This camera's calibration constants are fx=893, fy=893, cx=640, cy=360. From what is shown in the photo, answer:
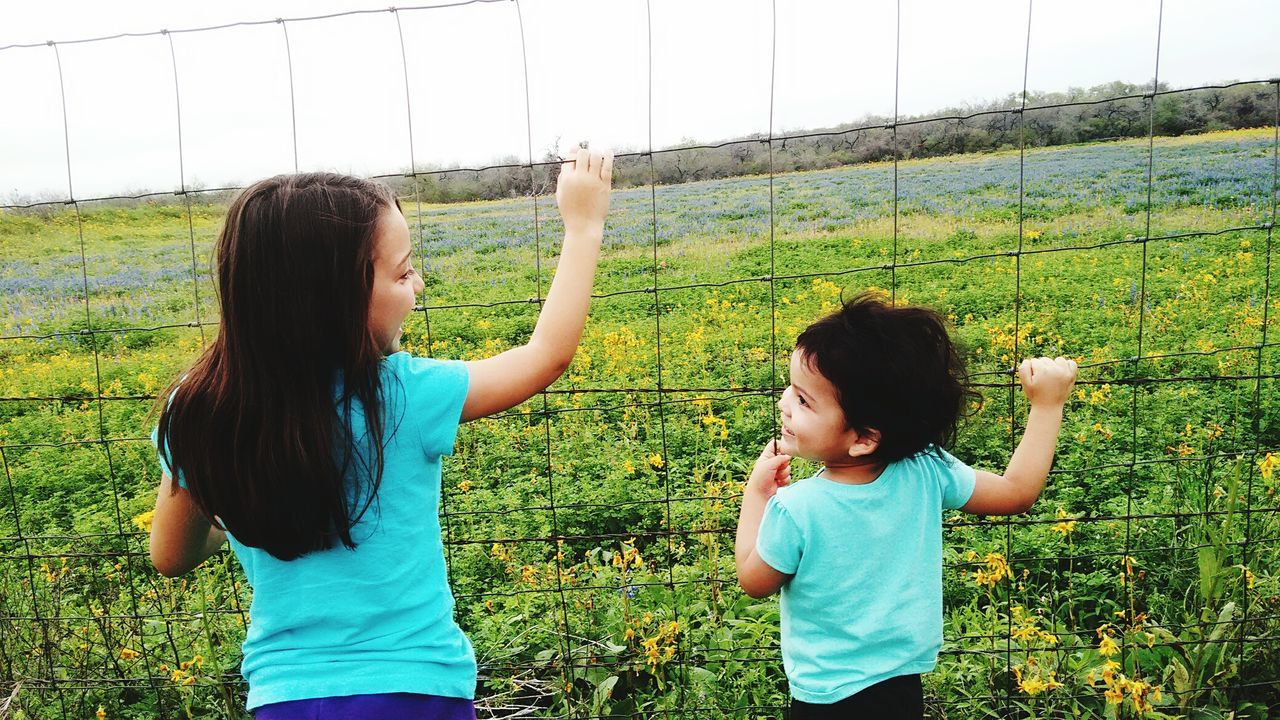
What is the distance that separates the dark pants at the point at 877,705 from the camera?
149 cm

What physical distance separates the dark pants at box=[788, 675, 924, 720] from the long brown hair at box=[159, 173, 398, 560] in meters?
0.83

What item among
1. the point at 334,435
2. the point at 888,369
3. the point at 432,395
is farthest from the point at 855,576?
the point at 334,435

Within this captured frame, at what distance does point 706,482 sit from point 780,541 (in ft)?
7.26

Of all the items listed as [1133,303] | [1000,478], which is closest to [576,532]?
[1000,478]

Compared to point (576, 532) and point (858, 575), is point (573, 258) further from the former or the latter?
point (576, 532)

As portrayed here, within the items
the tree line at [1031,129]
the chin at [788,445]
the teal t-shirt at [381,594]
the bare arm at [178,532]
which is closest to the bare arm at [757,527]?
the chin at [788,445]

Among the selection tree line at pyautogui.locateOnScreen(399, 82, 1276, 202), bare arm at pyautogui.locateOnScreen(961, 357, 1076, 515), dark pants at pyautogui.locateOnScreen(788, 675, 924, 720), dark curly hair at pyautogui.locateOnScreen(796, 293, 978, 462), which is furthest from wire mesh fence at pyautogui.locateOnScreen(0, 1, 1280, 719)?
tree line at pyautogui.locateOnScreen(399, 82, 1276, 202)

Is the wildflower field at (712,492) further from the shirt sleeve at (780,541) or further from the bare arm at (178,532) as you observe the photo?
the shirt sleeve at (780,541)

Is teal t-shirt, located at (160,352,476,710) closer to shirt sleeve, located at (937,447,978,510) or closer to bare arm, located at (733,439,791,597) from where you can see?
bare arm, located at (733,439,791,597)

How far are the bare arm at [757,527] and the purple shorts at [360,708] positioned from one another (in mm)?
534

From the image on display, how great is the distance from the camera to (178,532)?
148 centimetres

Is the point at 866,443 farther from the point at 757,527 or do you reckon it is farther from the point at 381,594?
the point at 381,594

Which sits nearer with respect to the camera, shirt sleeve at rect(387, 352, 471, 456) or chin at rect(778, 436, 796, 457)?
shirt sleeve at rect(387, 352, 471, 456)

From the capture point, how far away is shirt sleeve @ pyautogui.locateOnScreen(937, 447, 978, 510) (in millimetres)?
1576
